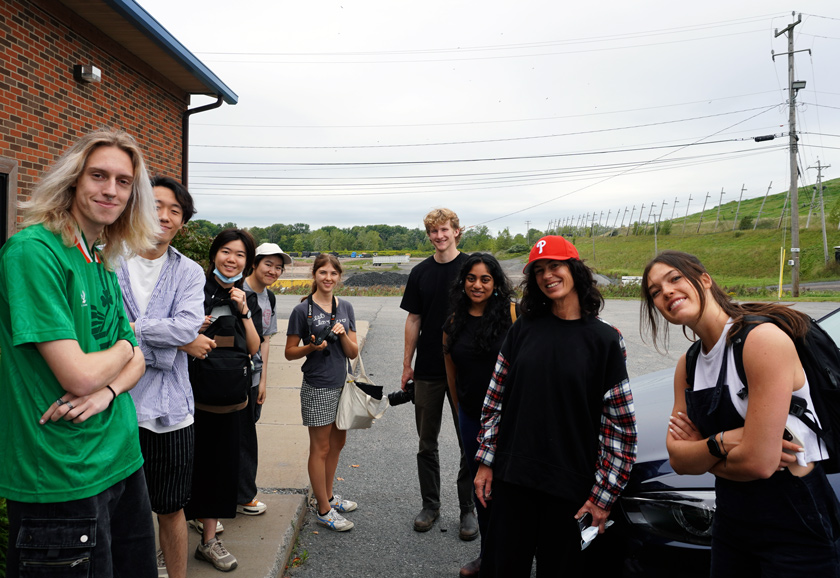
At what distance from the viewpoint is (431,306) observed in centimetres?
393

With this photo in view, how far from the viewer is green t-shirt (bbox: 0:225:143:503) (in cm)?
154

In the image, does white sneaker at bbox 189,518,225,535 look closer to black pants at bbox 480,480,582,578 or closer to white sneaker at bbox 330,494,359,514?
white sneaker at bbox 330,494,359,514

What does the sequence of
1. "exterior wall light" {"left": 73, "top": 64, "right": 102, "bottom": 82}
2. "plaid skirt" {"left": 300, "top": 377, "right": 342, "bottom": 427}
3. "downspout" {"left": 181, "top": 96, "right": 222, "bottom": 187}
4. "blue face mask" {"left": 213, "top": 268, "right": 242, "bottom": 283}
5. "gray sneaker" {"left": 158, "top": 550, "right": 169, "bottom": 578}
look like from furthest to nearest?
1. "downspout" {"left": 181, "top": 96, "right": 222, "bottom": 187}
2. "exterior wall light" {"left": 73, "top": 64, "right": 102, "bottom": 82}
3. "plaid skirt" {"left": 300, "top": 377, "right": 342, "bottom": 427}
4. "blue face mask" {"left": 213, "top": 268, "right": 242, "bottom": 283}
5. "gray sneaker" {"left": 158, "top": 550, "right": 169, "bottom": 578}

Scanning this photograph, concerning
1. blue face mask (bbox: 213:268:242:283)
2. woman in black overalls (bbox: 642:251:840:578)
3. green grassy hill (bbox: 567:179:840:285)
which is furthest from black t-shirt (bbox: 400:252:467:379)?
green grassy hill (bbox: 567:179:840:285)

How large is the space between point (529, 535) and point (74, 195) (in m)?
2.14

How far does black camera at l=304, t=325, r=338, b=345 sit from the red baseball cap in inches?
64.7

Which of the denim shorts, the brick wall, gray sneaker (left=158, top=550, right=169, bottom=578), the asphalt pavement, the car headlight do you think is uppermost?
the brick wall

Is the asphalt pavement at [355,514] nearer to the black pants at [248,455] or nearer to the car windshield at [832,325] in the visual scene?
the black pants at [248,455]

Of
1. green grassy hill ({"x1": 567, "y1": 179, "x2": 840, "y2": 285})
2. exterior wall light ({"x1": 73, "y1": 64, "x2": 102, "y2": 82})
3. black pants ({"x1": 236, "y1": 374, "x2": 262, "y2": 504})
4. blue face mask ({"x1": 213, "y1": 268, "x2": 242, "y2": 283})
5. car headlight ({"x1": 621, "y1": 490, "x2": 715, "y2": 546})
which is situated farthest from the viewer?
green grassy hill ({"x1": 567, "y1": 179, "x2": 840, "y2": 285})

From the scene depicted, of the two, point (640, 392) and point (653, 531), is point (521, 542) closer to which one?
point (653, 531)

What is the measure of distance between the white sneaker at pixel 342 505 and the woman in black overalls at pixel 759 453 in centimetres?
264

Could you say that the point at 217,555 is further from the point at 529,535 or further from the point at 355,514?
the point at 529,535

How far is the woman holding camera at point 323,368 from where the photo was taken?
3664 mm

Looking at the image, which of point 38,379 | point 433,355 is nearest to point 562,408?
point 433,355
